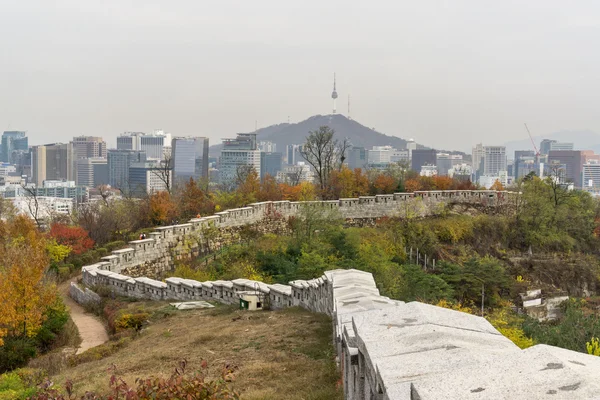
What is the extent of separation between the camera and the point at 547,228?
3008 cm

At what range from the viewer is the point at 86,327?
15.2 m

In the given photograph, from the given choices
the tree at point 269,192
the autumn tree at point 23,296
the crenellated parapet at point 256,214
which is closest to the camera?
the autumn tree at point 23,296

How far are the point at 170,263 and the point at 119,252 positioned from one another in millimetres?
2177

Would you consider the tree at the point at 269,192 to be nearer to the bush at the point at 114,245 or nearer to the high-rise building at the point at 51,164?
the bush at the point at 114,245

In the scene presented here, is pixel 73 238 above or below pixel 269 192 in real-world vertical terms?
below

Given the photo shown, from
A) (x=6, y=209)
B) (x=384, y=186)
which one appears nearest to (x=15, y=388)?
(x=384, y=186)

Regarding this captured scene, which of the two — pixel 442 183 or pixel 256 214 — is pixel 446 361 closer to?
pixel 256 214

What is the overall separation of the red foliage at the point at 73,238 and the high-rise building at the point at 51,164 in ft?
593

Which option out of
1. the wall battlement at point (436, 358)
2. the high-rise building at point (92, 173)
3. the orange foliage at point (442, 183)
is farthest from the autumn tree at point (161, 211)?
the high-rise building at point (92, 173)

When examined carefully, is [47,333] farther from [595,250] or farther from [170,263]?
[595,250]

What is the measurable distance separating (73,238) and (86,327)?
25.4 feet

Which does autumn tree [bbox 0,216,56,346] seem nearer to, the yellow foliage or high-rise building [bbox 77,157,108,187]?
the yellow foliage

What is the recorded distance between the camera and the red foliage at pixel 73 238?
21828 mm

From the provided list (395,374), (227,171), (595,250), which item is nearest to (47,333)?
(395,374)
